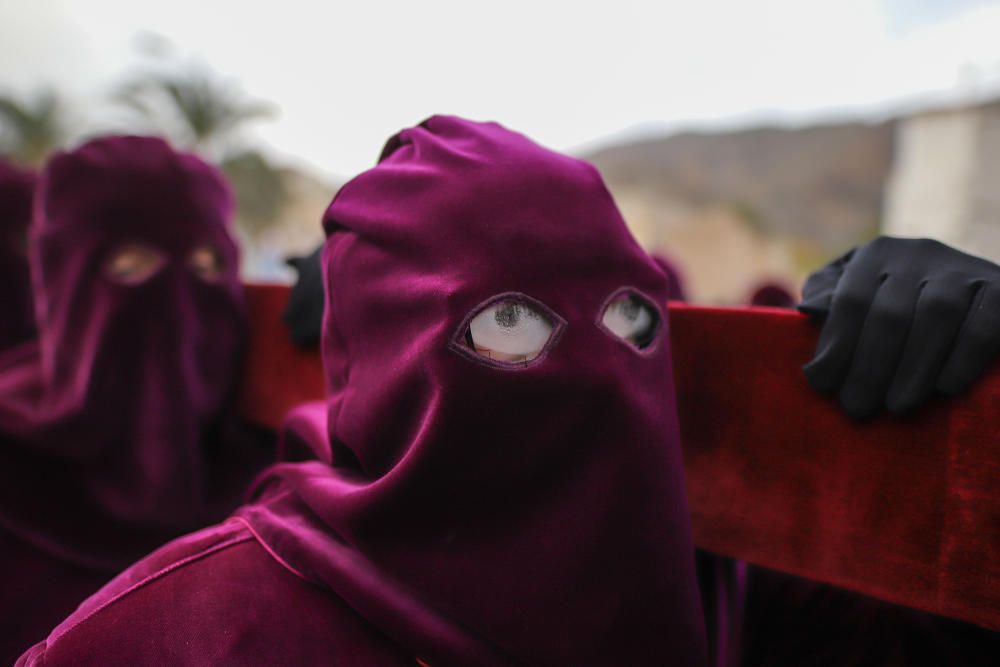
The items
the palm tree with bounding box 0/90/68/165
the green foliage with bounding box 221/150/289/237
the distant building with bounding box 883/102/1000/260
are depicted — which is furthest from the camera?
Answer: the green foliage with bounding box 221/150/289/237

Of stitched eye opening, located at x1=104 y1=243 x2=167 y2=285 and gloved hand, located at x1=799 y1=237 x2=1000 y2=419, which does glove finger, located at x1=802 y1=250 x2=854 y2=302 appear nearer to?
gloved hand, located at x1=799 y1=237 x2=1000 y2=419

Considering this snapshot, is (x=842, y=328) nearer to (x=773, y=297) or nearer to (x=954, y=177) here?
(x=773, y=297)

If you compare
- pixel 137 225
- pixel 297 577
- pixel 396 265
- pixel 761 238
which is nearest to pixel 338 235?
pixel 396 265

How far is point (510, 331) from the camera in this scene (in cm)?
60

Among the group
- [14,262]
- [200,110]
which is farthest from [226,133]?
[14,262]

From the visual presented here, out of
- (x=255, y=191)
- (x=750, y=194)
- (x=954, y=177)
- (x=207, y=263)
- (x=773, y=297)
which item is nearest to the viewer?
(x=207, y=263)

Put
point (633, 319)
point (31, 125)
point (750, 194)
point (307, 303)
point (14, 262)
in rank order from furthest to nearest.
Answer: point (750, 194) → point (31, 125) → point (14, 262) → point (307, 303) → point (633, 319)

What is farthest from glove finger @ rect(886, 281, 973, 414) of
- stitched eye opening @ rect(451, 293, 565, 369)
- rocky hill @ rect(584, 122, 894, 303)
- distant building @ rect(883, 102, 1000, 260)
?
rocky hill @ rect(584, 122, 894, 303)

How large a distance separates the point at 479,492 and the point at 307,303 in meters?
0.73

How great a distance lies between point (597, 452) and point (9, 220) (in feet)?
6.89

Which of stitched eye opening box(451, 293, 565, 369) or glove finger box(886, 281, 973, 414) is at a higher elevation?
stitched eye opening box(451, 293, 565, 369)

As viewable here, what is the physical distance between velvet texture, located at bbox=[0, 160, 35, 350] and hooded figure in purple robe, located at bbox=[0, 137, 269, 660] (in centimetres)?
55

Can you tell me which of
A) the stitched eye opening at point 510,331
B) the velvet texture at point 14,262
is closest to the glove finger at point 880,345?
the stitched eye opening at point 510,331

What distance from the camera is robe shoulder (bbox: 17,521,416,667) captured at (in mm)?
574
